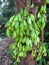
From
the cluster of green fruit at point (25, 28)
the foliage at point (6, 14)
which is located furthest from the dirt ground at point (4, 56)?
the cluster of green fruit at point (25, 28)

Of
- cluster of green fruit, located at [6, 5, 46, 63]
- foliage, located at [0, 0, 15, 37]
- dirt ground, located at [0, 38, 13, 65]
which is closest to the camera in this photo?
cluster of green fruit, located at [6, 5, 46, 63]

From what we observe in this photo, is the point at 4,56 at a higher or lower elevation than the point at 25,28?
lower

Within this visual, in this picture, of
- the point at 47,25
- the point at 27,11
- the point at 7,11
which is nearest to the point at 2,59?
the point at 47,25

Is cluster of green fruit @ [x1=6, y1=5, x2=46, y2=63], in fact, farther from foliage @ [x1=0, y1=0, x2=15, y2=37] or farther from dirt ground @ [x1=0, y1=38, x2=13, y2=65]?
foliage @ [x1=0, y1=0, x2=15, y2=37]

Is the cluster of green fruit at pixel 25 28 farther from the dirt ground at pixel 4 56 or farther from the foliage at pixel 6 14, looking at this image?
the foliage at pixel 6 14

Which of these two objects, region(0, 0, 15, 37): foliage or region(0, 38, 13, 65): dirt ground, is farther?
region(0, 0, 15, 37): foliage

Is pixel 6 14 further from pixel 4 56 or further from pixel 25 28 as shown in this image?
pixel 25 28

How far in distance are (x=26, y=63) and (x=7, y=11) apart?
7966 mm

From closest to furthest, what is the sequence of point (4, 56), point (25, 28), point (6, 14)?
point (25, 28) → point (4, 56) → point (6, 14)

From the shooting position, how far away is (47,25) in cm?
588

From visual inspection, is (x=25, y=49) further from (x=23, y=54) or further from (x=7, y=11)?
(x=7, y=11)

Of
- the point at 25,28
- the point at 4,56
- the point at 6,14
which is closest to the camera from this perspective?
the point at 25,28

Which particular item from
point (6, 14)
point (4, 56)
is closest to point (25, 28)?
point (4, 56)

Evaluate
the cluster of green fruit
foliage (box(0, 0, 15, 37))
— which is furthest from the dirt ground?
the cluster of green fruit
